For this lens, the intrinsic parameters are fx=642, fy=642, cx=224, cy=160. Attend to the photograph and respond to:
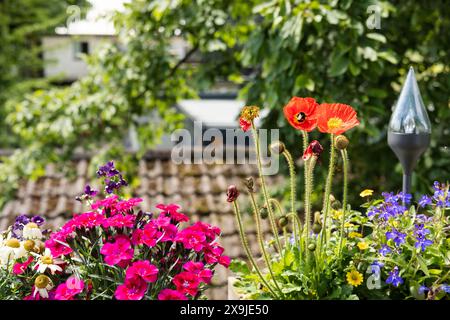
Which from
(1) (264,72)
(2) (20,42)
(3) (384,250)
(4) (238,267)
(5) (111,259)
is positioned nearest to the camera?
(5) (111,259)

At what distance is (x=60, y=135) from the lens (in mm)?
3709

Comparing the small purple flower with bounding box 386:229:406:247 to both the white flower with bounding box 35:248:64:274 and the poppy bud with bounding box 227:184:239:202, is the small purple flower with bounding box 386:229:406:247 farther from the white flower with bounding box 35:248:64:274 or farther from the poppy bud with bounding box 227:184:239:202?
the white flower with bounding box 35:248:64:274

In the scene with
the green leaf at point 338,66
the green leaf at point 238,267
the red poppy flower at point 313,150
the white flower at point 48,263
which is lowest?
the green leaf at point 238,267

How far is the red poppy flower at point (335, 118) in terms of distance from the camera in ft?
3.96

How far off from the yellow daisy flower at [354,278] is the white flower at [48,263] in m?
0.53

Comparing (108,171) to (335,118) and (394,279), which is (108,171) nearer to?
(335,118)

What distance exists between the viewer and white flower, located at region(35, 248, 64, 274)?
1.16 metres

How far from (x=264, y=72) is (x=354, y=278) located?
187cm

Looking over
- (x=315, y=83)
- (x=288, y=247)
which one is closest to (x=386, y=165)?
(x=315, y=83)

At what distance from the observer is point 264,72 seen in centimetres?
296

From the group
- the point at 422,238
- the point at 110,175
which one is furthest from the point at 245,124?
the point at 422,238

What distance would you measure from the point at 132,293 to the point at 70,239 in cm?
17

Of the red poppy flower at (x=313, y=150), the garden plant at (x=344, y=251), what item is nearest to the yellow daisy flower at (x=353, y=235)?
the garden plant at (x=344, y=251)

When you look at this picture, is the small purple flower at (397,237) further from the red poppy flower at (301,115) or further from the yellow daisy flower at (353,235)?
the red poppy flower at (301,115)
